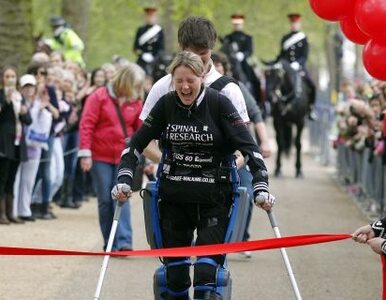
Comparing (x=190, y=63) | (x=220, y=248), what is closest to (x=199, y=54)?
(x=190, y=63)

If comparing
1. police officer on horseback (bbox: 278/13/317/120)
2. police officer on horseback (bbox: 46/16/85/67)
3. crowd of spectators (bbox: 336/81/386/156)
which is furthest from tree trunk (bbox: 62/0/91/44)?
crowd of spectators (bbox: 336/81/386/156)

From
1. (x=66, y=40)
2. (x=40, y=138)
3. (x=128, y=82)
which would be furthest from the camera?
(x=66, y=40)

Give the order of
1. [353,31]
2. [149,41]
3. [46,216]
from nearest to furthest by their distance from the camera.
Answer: [353,31], [46,216], [149,41]

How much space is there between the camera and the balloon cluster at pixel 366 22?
9977mm

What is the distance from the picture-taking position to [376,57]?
10312mm

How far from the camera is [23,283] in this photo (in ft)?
37.1

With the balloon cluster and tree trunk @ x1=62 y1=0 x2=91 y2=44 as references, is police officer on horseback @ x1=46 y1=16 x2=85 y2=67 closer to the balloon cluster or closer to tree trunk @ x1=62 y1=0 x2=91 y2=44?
tree trunk @ x1=62 y1=0 x2=91 y2=44

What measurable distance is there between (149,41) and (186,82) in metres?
17.8

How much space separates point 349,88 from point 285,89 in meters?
3.42

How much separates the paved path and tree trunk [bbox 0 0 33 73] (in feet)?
9.57

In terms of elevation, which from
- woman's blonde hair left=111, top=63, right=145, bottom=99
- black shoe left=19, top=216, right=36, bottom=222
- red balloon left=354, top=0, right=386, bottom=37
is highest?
red balloon left=354, top=0, right=386, bottom=37

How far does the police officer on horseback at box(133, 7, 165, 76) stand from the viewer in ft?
83.7

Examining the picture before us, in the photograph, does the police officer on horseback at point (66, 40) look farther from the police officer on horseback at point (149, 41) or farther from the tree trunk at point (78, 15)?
the tree trunk at point (78, 15)

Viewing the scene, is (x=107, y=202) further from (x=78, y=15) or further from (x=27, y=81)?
(x=78, y=15)
